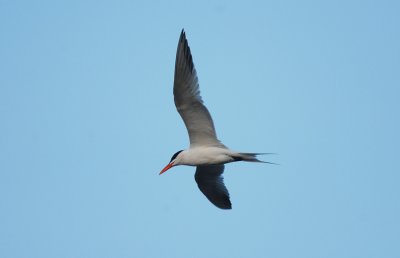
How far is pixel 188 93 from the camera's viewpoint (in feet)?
33.9

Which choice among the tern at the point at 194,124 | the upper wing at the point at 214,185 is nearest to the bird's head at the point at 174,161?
the tern at the point at 194,124

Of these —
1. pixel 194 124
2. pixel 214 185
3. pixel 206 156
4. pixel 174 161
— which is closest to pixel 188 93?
pixel 194 124

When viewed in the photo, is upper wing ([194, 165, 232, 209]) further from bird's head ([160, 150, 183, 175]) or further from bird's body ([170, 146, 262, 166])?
bird's body ([170, 146, 262, 166])

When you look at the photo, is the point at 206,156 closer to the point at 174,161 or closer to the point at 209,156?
the point at 209,156

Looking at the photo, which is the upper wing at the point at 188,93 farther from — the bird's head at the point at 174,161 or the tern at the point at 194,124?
the bird's head at the point at 174,161

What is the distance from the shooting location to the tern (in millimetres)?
10281

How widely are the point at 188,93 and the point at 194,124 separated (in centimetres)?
60

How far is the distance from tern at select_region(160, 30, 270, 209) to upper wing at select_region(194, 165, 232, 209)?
105 centimetres

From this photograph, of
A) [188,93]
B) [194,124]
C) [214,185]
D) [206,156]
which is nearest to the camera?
[188,93]

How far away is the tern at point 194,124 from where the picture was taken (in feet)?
33.7

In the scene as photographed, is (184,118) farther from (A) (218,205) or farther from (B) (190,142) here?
(A) (218,205)

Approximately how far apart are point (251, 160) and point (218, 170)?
6.62 feet

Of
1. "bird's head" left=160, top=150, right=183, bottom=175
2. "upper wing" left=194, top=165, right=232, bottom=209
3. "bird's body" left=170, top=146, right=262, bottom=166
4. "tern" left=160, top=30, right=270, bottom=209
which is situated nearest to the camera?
"bird's body" left=170, top=146, right=262, bottom=166

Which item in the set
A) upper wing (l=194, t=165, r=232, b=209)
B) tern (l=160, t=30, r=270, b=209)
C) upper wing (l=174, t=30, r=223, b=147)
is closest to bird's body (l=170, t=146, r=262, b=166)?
tern (l=160, t=30, r=270, b=209)
